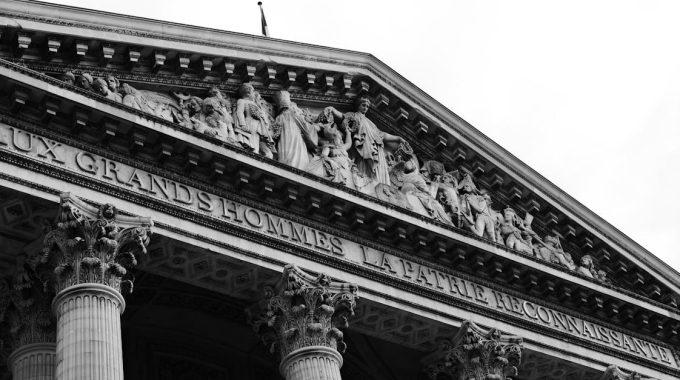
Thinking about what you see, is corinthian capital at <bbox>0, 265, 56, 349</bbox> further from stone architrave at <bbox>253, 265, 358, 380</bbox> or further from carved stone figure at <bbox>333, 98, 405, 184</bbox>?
carved stone figure at <bbox>333, 98, 405, 184</bbox>

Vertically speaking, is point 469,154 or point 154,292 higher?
point 469,154

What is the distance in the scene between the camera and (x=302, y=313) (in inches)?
928

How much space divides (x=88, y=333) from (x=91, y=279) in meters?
1.09

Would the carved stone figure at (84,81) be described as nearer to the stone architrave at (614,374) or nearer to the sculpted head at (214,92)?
the sculpted head at (214,92)

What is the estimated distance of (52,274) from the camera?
2125 centimetres

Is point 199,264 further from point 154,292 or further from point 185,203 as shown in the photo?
point 154,292

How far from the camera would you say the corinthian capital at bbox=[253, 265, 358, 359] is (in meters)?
23.4

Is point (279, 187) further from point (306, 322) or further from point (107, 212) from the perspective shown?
point (107, 212)

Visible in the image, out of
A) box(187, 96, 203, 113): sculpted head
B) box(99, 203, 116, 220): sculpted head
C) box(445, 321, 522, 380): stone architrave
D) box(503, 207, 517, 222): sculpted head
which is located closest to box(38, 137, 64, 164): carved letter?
box(99, 203, 116, 220): sculpted head

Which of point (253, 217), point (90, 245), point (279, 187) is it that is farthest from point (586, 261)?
point (90, 245)

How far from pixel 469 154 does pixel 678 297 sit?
22.9 ft

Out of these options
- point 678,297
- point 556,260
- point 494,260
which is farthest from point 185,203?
point 678,297

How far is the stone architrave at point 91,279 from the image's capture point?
19.8 m

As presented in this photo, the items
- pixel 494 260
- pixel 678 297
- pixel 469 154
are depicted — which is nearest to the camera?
pixel 494 260
